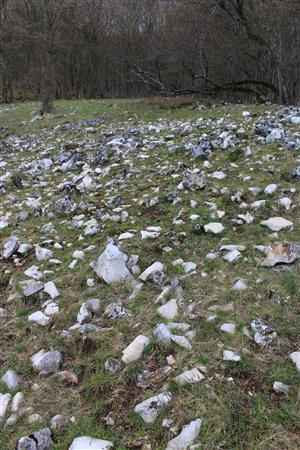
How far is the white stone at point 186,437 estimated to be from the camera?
9.27 feet

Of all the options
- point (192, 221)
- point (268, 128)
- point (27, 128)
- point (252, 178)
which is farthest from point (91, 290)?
point (27, 128)

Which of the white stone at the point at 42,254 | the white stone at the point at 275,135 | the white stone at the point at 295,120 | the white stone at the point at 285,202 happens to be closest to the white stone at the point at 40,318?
the white stone at the point at 42,254

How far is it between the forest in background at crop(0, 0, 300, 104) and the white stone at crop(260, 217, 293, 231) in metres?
13.0

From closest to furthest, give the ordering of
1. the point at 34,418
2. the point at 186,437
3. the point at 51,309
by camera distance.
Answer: the point at 186,437 → the point at 34,418 → the point at 51,309

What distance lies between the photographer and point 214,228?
212 inches

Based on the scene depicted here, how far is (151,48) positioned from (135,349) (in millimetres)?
47263

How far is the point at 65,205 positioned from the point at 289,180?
368 cm

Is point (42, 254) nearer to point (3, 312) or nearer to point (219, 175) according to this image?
point (3, 312)

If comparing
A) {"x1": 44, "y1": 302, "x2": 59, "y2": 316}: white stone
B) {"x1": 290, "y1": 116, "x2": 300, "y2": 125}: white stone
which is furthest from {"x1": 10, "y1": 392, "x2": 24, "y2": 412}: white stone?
{"x1": 290, "y1": 116, "x2": 300, "y2": 125}: white stone

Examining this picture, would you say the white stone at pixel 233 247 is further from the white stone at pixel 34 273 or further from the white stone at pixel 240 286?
the white stone at pixel 34 273

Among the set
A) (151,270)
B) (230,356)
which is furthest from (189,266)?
(230,356)

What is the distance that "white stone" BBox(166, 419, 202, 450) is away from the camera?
2.83 meters

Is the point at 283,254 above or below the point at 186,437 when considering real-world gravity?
above

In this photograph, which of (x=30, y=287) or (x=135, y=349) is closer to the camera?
(x=135, y=349)
